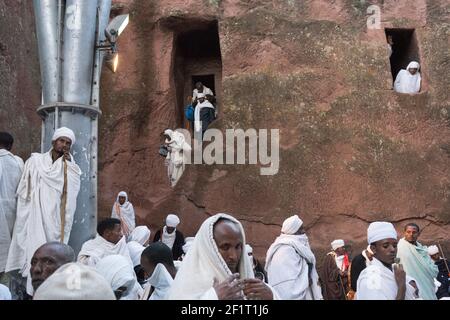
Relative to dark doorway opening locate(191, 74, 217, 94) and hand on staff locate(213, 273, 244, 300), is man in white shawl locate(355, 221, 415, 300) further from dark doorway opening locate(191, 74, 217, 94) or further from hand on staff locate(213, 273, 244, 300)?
dark doorway opening locate(191, 74, 217, 94)

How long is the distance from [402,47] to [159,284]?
1166 cm

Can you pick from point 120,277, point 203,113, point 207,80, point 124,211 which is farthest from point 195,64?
point 120,277

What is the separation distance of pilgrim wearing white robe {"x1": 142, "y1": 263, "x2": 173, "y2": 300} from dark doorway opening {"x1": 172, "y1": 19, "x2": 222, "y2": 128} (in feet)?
32.9

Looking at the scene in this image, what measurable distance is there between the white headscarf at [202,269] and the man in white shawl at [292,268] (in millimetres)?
2577

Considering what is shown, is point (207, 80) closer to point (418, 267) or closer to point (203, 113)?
point (203, 113)

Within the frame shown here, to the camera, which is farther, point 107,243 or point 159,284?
point 107,243

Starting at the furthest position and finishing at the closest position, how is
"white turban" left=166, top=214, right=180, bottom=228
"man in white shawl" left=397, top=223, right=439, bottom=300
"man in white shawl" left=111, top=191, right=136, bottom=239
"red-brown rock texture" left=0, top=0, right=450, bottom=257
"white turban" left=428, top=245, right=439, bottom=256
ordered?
"red-brown rock texture" left=0, top=0, right=450, bottom=257, "man in white shawl" left=111, top=191, right=136, bottom=239, "white turban" left=166, top=214, right=180, bottom=228, "white turban" left=428, top=245, right=439, bottom=256, "man in white shawl" left=397, top=223, right=439, bottom=300

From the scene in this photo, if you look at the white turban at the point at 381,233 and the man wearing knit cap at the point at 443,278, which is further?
the man wearing knit cap at the point at 443,278

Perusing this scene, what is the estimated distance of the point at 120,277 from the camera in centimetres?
412

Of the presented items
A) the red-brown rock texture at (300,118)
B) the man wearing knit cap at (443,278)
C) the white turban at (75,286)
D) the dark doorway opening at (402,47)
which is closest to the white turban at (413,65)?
the red-brown rock texture at (300,118)

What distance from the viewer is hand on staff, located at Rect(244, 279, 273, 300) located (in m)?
2.62

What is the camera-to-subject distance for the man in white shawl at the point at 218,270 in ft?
8.37

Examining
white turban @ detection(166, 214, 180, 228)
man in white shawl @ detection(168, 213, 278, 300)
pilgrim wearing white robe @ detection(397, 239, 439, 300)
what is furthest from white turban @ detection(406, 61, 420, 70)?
man in white shawl @ detection(168, 213, 278, 300)

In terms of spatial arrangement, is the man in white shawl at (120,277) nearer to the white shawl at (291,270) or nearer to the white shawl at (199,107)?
the white shawl at (291,270)
